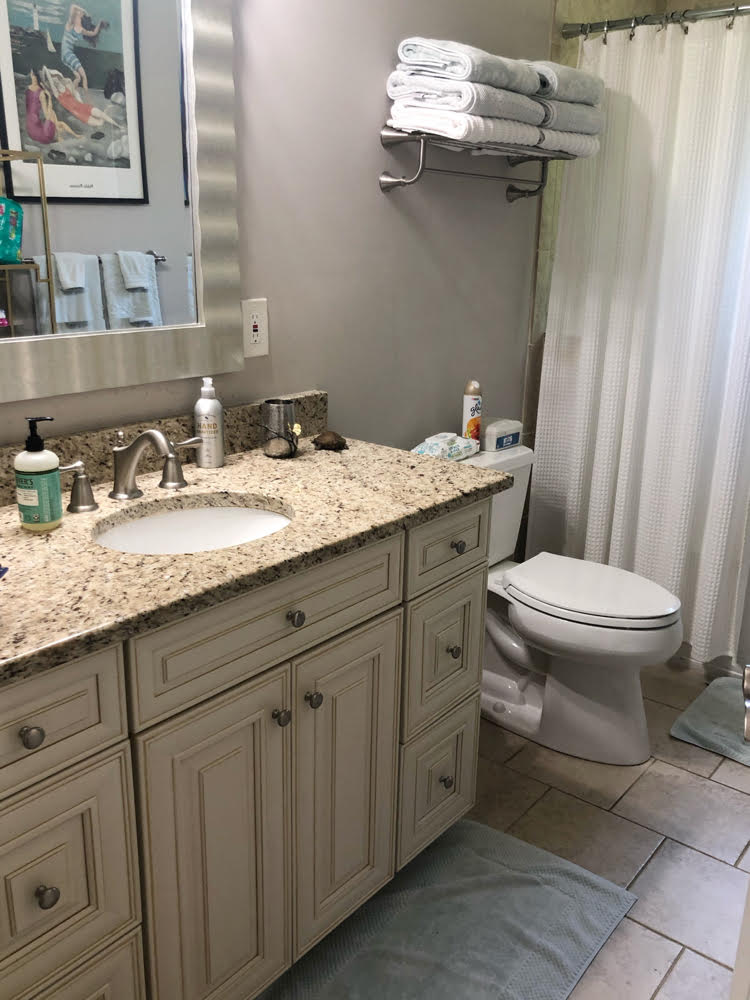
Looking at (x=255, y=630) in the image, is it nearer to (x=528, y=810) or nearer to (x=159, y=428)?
(x=159, y=428)

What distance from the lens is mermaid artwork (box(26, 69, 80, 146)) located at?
4.62 ft

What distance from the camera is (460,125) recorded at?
6.26ft

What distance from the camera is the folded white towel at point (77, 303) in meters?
1.48

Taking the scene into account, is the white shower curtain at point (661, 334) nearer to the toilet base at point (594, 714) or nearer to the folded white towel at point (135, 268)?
the toilet base at point (594, 714)

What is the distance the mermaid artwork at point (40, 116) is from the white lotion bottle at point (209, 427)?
497 millimetres

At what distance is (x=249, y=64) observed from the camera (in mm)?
1731

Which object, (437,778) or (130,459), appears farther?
(437,778)

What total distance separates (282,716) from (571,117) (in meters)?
1.62

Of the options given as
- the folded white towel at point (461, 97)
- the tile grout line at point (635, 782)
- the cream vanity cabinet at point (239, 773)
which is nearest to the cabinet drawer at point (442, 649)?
the cream vanity cabinet at point (239, 773)

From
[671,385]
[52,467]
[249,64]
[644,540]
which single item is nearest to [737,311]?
[671,385]

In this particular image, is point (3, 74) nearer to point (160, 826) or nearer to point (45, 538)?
point (45, 538)

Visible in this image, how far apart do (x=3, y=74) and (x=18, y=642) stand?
93 centimetres

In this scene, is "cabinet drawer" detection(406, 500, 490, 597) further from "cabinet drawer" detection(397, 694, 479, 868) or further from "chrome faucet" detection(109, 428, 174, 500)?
"chrome faucet" detection(109, 428, 174, 500)

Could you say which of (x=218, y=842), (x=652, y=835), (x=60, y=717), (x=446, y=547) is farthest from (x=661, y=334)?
(x=60, y=717)
